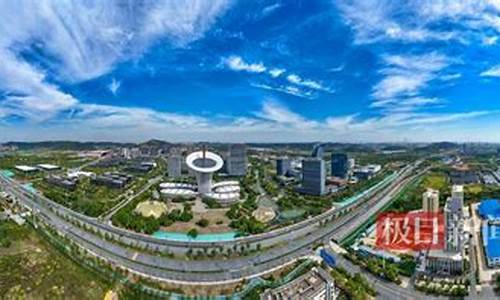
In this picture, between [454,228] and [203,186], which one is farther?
[203,186]

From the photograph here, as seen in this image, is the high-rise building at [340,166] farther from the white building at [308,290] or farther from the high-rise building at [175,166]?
the white building at [308,290]

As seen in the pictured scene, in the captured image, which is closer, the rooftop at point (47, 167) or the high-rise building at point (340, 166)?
the high-rise building at point (340, 166)

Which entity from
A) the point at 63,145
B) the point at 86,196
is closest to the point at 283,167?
the point at 86,196

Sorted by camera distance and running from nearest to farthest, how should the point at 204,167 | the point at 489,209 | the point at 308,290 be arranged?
the point at 308,290 < the point at 489,209 < the point at 204,167

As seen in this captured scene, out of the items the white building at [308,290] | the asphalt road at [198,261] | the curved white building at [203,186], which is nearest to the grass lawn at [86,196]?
the asphalt road at [198,261]

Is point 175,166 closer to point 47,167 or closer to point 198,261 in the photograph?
point 47,167

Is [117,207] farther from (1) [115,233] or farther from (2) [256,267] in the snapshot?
(2) [256,267]
